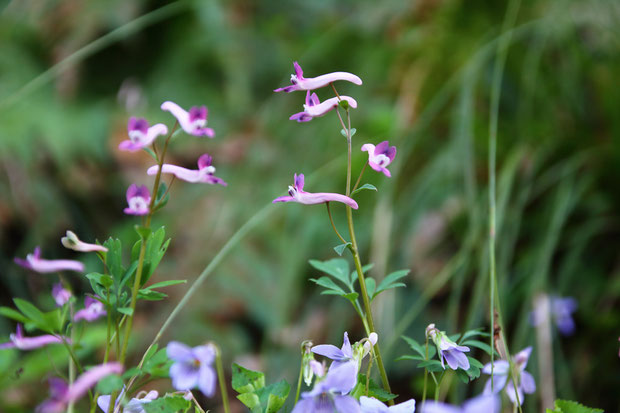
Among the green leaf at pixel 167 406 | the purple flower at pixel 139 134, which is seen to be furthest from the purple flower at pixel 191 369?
the purple flower at pixel 139 134

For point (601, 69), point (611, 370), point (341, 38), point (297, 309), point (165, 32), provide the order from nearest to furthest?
1. point (611, 370)
2. point (601, 69)
3. point (297, 309)
4. point (341, 38)
5. point (165, 32)

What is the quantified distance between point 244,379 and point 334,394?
81mm

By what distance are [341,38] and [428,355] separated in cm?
152

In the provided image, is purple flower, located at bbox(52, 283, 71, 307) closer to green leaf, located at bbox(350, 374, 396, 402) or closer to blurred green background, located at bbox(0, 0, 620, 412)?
green leaf, located at bbox(350, 374, 396, 402)

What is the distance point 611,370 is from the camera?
93cm

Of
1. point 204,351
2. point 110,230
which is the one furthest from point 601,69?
point 110,230

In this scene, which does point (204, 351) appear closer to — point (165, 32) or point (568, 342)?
point (568, 342)

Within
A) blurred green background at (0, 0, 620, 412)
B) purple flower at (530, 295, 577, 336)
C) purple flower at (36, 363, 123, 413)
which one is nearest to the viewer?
purple flower at (36, 363, 123, 413)

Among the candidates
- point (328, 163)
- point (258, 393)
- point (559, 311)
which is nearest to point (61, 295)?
point (258, 393)

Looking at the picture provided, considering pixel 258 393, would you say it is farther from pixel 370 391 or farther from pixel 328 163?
pixel 328 163

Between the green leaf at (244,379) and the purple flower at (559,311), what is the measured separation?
621mm

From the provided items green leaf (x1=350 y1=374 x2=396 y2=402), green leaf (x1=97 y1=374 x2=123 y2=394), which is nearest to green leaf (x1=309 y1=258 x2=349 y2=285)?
green leaf (x1=350 y1=374 x2=396 y2=402)

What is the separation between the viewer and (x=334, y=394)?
0.31 meters

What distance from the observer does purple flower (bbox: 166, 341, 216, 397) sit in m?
0.27
